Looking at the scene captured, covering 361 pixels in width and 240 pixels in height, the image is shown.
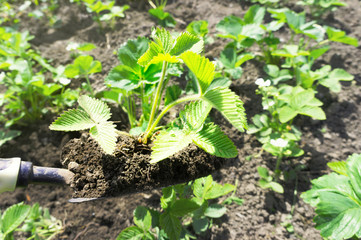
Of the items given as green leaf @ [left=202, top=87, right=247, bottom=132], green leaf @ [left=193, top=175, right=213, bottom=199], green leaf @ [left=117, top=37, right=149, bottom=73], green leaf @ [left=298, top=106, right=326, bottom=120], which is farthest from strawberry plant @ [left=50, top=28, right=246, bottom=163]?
green leaf @ [left=298, top=106, right=326, bottom=120]

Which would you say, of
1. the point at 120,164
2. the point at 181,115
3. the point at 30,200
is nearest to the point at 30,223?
the point at 30,200

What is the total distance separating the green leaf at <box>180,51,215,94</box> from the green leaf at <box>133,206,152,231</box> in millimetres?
625

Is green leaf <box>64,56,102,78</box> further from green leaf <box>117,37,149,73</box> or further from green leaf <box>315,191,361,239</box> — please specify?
green leaf <box>315,191,361,239</box>

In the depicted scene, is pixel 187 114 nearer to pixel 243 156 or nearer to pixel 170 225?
pixel 170 225

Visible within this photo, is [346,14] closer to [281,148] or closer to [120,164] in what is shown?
[281,148]

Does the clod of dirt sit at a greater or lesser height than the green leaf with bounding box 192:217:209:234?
greater

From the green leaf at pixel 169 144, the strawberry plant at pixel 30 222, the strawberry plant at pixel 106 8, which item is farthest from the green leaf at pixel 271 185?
the strawberry plant at pixel 106 8

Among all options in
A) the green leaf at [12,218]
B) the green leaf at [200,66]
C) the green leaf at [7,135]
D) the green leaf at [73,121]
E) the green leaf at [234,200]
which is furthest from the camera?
the green leaf at [7,135]

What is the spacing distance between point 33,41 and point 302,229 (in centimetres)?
243

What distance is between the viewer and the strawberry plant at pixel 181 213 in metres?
1.22

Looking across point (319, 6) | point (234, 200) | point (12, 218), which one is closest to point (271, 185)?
point (234, 200)

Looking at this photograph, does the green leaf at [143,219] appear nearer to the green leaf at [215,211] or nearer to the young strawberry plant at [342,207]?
the green leaf at [215,211]

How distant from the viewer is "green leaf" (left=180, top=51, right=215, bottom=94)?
869 millimetres

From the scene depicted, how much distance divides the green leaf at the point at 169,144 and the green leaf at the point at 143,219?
43 cm
